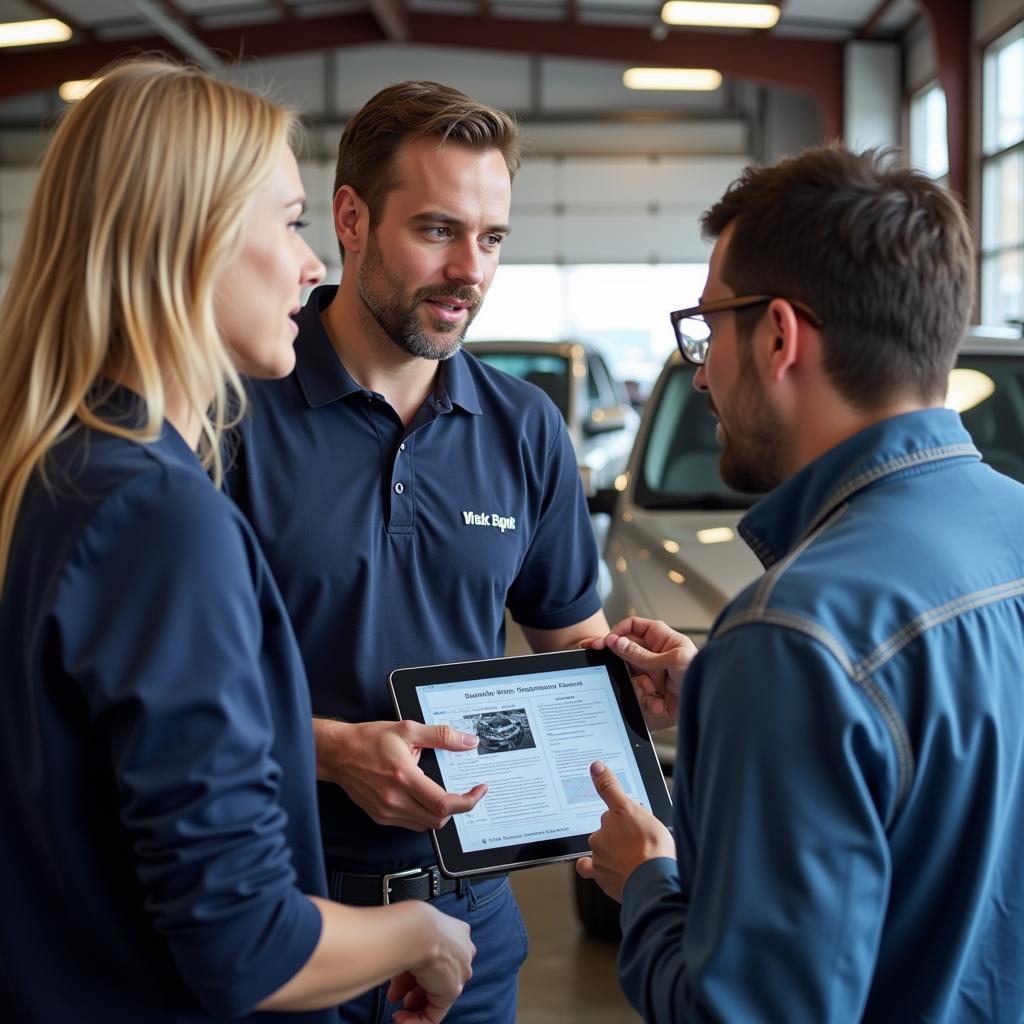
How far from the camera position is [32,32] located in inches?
523

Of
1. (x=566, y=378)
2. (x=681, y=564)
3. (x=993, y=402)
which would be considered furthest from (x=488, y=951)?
(x=566, y=378)

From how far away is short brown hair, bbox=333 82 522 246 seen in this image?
202 centimetres

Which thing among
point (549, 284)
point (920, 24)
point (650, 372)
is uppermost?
point (920, 24)

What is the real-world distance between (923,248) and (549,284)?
1601cm

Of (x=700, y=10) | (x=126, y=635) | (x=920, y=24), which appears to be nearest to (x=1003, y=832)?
(x=126, y=635)

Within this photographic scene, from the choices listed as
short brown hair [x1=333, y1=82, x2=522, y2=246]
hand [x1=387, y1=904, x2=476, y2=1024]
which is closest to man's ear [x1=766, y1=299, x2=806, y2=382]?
hand [x1=387, y1=904, x2=476, y2=1024]

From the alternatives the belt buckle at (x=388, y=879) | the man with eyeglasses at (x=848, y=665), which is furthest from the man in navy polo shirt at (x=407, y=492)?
the man with eyeglasses at (x=848, y=665)

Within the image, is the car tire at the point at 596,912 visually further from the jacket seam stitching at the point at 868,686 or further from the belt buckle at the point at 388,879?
the jacket seam stitching at the point at 868,686

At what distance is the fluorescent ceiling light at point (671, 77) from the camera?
14.5 meters

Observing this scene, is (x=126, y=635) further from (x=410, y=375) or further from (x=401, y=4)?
(x=401, y=4)

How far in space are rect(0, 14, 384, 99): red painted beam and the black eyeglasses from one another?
544 inches

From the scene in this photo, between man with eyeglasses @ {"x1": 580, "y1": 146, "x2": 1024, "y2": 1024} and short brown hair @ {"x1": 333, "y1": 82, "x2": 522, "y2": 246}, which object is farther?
short brown hair @ {"x1": 333, "y1": 82, "x2": 522, "y2": 246}

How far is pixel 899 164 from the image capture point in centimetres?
130

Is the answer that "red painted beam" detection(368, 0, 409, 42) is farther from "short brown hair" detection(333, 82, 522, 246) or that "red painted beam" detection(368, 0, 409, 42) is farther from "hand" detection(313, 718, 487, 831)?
"hand" detection(313, 718, 487, 831)
